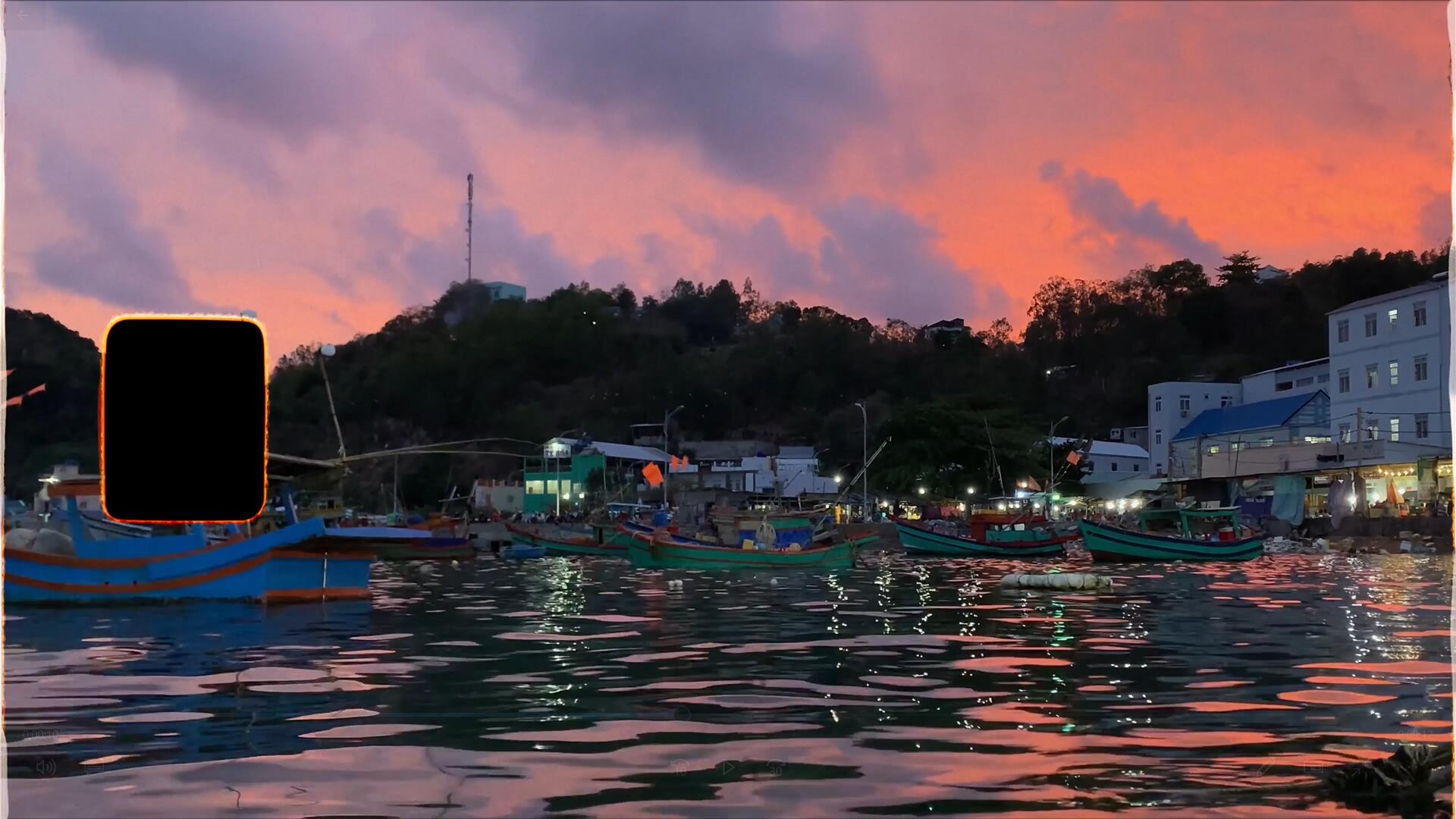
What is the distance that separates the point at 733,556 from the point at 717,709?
3358cm

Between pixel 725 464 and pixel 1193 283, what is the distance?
6216cm

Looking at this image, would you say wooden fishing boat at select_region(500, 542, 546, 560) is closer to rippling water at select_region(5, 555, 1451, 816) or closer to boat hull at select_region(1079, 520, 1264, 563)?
boat hull at select_region(1079, 520, 1264, 563)

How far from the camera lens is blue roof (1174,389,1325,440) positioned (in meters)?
81.9

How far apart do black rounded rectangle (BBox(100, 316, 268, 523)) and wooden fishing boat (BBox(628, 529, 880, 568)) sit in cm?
4512

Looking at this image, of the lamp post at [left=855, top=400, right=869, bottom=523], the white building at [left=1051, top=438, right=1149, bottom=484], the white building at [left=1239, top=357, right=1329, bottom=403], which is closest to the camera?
the lamp post at [left=855, top=400, right=869, bottom=523]

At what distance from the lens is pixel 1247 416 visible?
281ft

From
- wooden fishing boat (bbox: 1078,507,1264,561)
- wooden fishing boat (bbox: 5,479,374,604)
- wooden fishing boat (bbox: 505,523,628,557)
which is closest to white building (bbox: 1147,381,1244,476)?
wooden fishing boat (bbox: 1078,507,1264,561)

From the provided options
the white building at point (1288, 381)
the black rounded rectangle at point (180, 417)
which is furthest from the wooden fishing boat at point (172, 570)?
the white building at point (1288, 381)

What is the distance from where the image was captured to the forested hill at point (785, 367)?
12500 cm

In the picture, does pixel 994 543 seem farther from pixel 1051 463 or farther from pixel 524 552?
pixel 1051 463

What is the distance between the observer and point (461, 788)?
9328mm

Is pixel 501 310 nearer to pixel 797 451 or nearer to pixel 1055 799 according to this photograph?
pixel 797 451

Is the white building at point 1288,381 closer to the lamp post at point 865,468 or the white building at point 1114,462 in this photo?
the white building at point 1114,462

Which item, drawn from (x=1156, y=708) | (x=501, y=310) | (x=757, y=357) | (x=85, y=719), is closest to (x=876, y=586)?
(x=1156, y=708)
